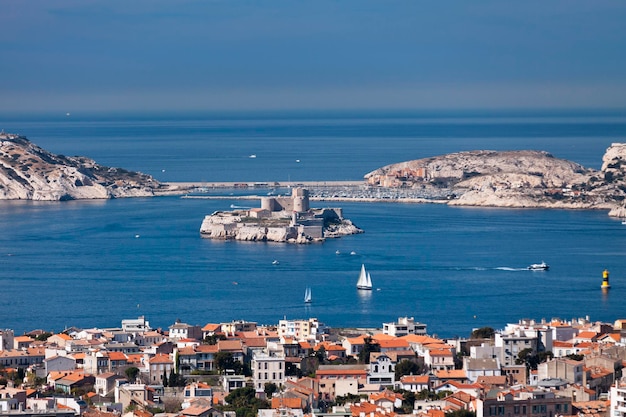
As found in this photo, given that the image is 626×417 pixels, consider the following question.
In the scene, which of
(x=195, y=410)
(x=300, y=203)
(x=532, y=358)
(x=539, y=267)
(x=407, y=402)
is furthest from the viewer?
(x=300, y=203)

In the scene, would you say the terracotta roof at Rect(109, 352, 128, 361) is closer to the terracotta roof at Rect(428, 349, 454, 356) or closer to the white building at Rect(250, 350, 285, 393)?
the white building at Rect(250, 350, 285, 393)

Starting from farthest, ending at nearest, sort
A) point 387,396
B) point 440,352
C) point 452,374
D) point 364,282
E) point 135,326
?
point 364,282, point 135,326, point 440,352, point 452,374, point 387,396

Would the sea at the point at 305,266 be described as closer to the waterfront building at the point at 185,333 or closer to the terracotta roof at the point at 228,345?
the waterfront building at the point at 185,333

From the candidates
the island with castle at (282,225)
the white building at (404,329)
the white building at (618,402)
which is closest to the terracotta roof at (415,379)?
the white building at (618,402)

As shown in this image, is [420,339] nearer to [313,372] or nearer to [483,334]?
[483,334]

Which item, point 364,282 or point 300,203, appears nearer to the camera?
point 364,282

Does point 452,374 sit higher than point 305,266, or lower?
lower

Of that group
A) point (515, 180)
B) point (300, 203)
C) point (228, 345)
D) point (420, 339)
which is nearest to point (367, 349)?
point (420, 339)
